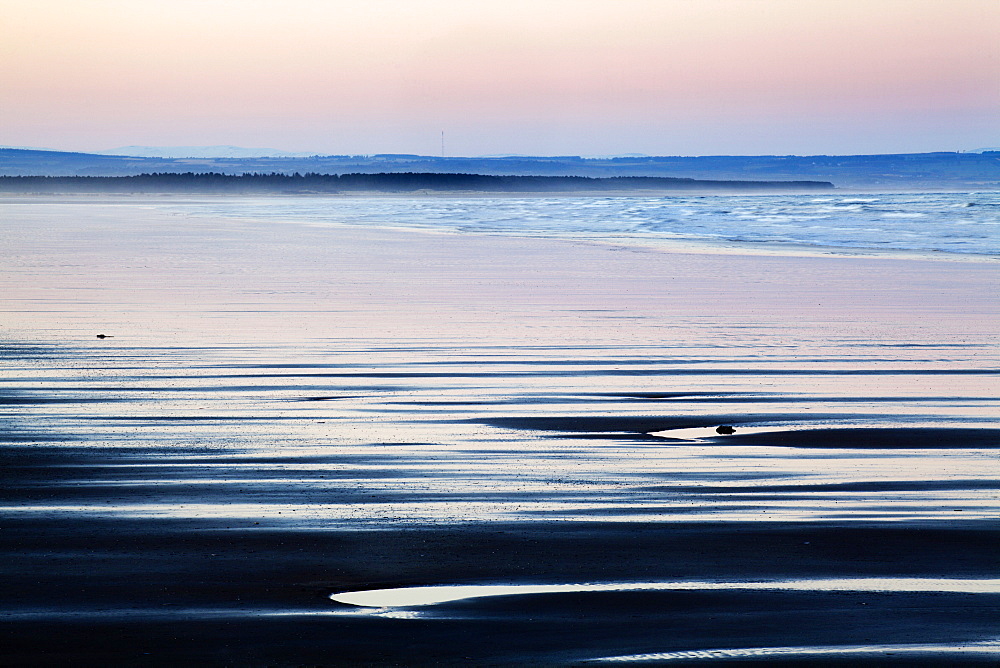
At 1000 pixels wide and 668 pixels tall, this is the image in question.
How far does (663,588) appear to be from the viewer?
16.3 feet

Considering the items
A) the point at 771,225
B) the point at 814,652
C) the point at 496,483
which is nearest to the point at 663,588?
the point at 814,652

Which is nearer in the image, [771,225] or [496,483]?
[496,483]

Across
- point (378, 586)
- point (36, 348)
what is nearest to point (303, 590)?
point (378, 586)

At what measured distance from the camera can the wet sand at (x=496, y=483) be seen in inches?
177

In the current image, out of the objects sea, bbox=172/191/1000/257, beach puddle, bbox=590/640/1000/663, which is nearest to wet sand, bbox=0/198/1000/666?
beach puddle, bbox=590/640/1000/663

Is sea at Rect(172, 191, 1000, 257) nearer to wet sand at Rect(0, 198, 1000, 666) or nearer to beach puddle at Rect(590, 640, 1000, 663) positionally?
wet sand at Rect(0, 198, 1000, 666)

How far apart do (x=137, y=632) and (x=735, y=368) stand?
23.3ft

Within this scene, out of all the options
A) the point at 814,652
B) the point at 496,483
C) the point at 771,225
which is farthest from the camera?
the point at 771,225

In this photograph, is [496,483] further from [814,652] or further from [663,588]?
[814,652]

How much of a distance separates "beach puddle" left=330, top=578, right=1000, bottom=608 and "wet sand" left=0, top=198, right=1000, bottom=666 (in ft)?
0.16

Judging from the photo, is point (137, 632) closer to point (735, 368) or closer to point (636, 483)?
point (636, 483)

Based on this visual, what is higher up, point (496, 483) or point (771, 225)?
point (496, 483)

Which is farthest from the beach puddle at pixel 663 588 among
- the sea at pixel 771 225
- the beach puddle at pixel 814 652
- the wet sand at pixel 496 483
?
the sea at pixel 771 225

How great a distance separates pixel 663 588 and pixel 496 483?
1.80m
